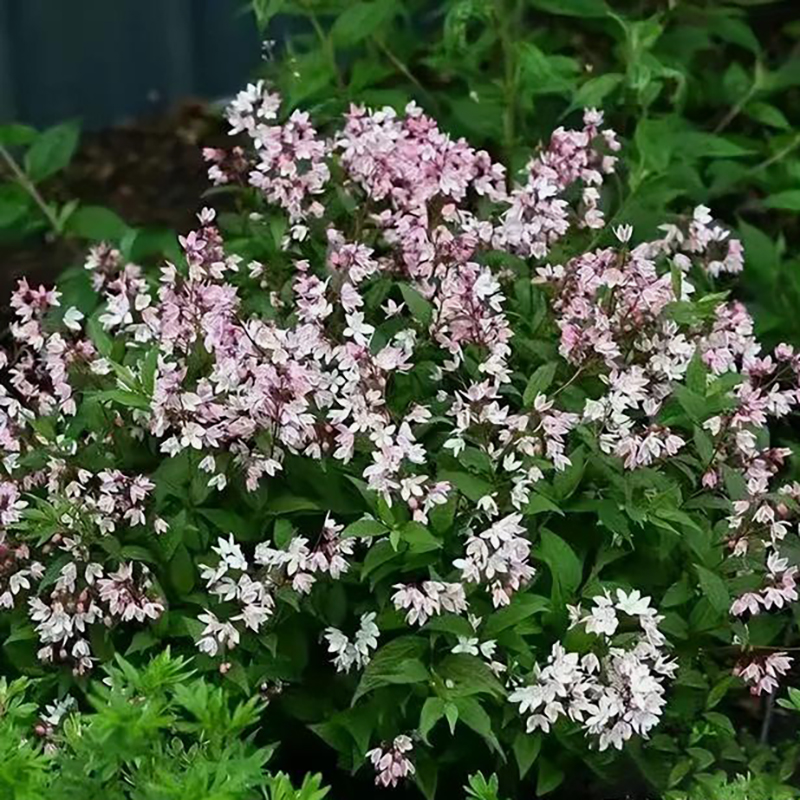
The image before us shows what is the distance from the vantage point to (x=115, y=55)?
5449 millimetres

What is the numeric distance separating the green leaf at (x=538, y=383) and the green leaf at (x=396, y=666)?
42cm

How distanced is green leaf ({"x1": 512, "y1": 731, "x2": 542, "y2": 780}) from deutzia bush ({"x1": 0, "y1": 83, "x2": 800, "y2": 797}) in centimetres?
1

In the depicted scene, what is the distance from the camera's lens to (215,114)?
5180 millimetres

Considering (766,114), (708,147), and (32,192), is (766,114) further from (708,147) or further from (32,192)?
(32,192)

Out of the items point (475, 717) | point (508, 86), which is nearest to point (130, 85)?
point (508, 86)

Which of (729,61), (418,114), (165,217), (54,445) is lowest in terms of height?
(165,217)

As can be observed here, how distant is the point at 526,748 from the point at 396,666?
0.26m

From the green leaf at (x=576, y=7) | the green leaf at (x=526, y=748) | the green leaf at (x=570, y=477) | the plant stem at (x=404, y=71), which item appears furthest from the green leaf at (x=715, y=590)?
the plant stem at (x=404, y=71)

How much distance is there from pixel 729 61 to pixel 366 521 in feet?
9.06

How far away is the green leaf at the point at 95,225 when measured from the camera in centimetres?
392

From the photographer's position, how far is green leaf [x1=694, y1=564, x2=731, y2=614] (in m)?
2.65

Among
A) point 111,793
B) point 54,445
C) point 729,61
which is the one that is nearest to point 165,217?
point 729,61

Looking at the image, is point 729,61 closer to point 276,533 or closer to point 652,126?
point 652,126

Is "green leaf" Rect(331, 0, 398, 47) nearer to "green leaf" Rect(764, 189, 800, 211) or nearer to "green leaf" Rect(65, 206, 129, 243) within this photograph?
"green leaf" Rect(65, 206, 129, 243)
